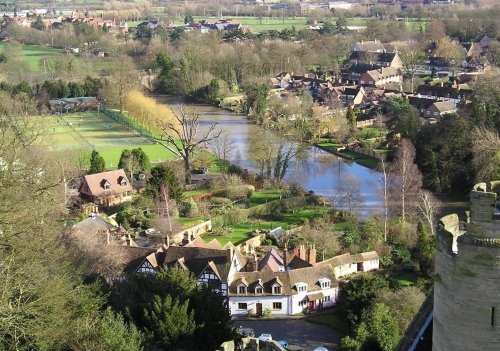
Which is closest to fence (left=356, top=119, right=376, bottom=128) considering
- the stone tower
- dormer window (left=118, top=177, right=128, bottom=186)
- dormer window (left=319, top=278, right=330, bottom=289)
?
dormer window (left=118, top=177, right=128, bottom=186)

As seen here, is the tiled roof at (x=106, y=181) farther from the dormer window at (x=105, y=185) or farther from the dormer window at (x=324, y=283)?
the dormer window at (x=324, y=283)

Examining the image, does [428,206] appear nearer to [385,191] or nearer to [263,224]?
[385,191]

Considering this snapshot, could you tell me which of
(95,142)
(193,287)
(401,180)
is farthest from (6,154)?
(95,142)

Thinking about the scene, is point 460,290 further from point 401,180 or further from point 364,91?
point 364,91

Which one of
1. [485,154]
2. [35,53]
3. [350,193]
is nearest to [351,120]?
[350,193]

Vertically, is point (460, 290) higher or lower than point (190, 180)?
higher

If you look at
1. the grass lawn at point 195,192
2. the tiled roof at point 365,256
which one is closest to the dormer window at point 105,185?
the grass lawn at point 195,192
